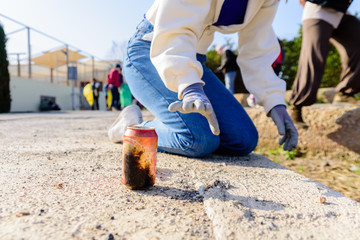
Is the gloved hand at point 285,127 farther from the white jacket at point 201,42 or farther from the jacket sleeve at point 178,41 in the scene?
the jacket sleeve at point 178,41

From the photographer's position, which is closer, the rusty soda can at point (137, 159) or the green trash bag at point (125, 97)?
the rusty soda can at point (137, 159)

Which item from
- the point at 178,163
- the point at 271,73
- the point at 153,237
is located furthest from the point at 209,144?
the point at 153,237

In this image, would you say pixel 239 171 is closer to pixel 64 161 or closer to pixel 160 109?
pixel 160 109

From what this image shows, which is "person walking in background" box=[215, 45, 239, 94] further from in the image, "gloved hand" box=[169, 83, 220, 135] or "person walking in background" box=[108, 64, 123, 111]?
"gloved hand" box=[169, 83, 220, 135]

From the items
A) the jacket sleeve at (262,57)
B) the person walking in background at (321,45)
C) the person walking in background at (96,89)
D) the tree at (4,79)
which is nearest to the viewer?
the jacket sleeve at (262,57)

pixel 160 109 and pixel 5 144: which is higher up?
pixel 160 109

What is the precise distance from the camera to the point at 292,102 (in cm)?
211

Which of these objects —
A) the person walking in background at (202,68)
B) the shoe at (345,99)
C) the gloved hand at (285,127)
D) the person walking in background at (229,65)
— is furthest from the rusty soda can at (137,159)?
the person walking in background at (229,65)

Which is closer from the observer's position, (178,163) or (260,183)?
(260,183)

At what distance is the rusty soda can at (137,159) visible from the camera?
36.0 inches

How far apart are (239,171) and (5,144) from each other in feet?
5.22

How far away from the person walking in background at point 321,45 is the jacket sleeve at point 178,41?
50.5 inches

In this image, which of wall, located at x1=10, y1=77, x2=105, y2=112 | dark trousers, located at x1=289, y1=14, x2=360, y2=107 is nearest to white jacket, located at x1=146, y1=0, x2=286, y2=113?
dark trousers, located at x1=289, y1=14, x2=360, y2=107

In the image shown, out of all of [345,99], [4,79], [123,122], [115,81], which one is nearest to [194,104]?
[123,122]
